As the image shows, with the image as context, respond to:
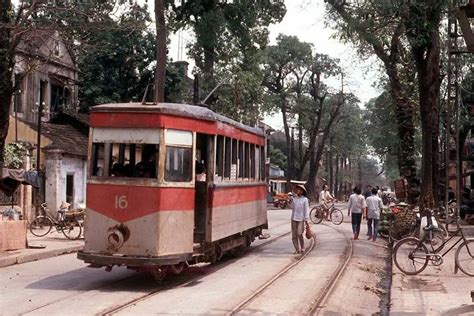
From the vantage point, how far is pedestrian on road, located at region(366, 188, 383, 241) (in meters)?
19.8

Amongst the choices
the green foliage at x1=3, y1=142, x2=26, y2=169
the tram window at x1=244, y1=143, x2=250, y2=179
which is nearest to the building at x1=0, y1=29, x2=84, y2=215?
the green foliage at x1=3, y1=142, x2=26, y2=169

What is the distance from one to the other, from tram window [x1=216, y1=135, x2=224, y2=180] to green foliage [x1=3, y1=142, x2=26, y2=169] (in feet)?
33.2

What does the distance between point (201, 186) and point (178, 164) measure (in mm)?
1189

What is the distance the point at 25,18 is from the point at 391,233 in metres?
11.8

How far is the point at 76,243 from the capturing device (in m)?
18.7

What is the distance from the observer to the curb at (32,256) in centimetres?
1423

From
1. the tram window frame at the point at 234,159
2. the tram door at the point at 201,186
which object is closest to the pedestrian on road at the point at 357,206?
the tram window frame at the point at 234,159

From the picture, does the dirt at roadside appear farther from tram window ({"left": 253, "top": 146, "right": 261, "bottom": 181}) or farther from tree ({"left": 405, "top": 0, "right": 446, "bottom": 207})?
tram window ({"left": 253, "top": 146, "right": 261, "bottom": 181})

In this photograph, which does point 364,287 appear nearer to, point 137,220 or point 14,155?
point 137,220

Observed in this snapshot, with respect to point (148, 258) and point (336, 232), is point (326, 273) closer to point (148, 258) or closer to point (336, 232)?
point (148, 258)

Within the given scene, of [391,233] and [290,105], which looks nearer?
[391,233]

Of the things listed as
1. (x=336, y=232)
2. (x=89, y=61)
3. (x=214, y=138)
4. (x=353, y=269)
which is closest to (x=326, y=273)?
(x=353, y=269)

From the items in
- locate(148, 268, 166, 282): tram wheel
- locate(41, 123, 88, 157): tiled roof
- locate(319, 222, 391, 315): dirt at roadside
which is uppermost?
locate(41, 123, 88, 157): tiled roof

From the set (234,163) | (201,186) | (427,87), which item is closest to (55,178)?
(234,163)
